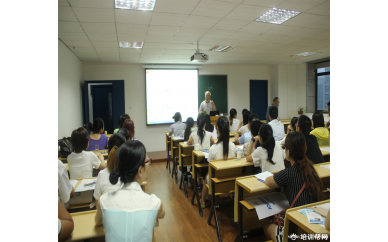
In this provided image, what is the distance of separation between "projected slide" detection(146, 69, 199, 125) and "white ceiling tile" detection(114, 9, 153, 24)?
382 cm

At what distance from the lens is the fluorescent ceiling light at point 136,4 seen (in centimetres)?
282

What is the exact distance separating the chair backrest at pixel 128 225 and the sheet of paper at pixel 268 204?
42.1 inches

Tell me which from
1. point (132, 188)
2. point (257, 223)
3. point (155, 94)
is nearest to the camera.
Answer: point (132, 188)

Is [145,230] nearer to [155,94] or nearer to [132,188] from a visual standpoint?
[132,188]

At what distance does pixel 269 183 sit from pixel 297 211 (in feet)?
1.17

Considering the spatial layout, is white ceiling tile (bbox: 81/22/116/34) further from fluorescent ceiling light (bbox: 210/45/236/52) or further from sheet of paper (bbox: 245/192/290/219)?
sheet of paper (bbox: 245/192/290/219)

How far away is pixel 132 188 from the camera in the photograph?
1.27 m

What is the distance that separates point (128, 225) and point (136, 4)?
274 centimetres

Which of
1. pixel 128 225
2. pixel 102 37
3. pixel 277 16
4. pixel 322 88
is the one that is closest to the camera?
pixel 128 225

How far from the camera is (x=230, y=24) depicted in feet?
12.3

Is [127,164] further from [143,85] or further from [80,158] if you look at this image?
[143,85]

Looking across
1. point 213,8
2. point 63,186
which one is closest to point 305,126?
point 213,8
